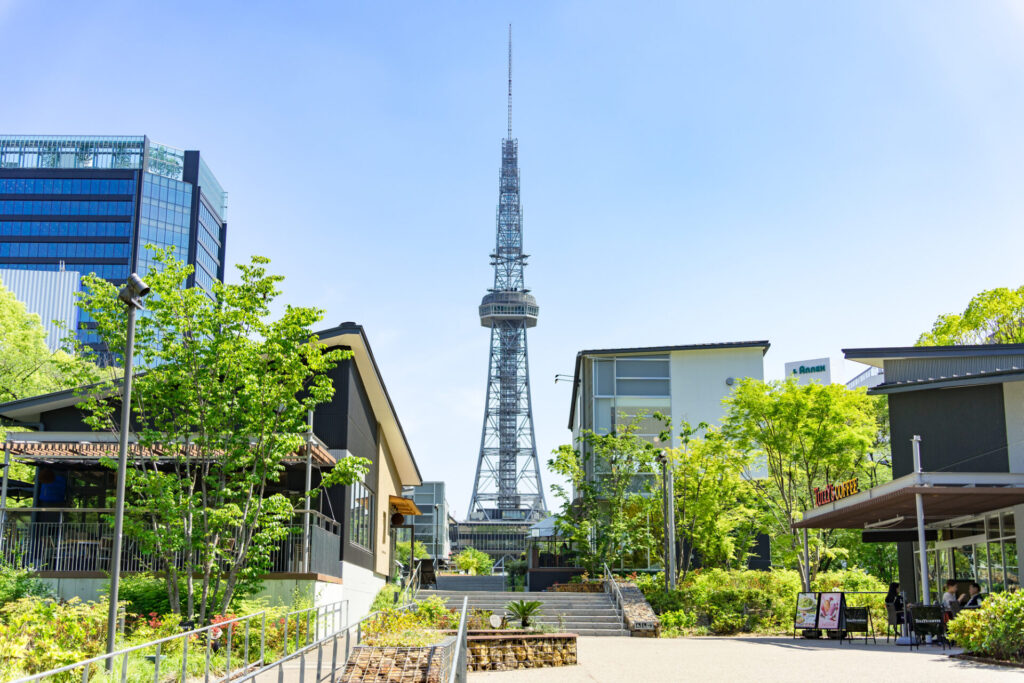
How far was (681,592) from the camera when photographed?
28.0m

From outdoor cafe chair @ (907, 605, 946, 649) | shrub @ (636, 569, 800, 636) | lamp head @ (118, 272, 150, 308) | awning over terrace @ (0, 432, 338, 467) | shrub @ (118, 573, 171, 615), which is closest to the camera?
lamp head @ (118, 272, 150, 308)

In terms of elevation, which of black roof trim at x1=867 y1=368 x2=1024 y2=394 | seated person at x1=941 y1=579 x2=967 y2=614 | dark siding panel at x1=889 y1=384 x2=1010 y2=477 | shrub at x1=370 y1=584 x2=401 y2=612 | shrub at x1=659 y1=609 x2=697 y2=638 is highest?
black roof trim at x1=867 y1=368 x2=1024 y2=394

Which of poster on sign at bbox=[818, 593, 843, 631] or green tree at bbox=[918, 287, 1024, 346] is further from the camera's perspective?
green tree at bbox=[918, 287, 1024, 346]

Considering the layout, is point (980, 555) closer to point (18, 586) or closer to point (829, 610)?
point (829, 610)

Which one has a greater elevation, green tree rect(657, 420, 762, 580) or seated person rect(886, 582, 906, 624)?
green tree rect(657, 420, 762, 580)

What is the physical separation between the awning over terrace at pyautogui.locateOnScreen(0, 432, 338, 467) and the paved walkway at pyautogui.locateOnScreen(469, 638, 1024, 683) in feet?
22.1

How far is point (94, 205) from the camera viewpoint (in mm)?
116125

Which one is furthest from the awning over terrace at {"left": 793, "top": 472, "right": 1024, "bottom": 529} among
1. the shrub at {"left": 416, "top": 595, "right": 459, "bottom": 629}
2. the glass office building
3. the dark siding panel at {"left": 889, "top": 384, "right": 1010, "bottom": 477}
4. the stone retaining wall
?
the glass office building

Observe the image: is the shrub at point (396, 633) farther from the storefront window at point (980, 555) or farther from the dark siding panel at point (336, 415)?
the storefront window at point (980, 555)

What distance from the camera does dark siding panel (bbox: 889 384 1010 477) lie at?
23781 mm

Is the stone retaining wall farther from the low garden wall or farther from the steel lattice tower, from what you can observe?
the steel lattice tower

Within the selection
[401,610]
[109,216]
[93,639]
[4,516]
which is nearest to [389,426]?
[401,610]

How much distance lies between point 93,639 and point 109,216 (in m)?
110

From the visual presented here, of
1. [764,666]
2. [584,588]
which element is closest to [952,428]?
[764,666]
